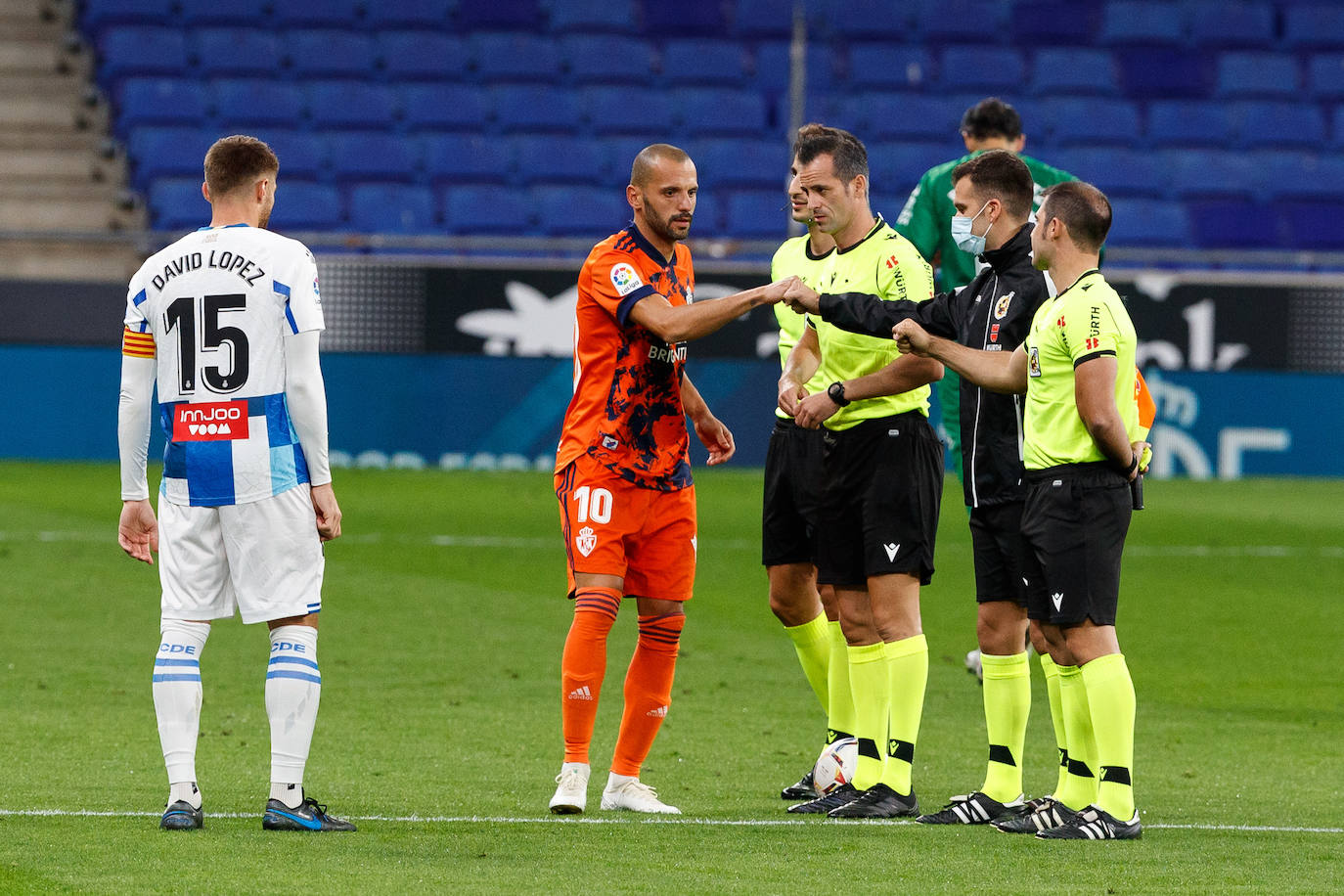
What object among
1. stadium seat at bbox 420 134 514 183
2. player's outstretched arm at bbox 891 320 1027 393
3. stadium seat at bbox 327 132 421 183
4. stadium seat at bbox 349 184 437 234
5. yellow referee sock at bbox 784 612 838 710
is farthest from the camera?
stadium seat at bbox 420 134 514 183

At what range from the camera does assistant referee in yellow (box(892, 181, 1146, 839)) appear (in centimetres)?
541

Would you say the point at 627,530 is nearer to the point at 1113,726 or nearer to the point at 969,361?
the point at 969,361

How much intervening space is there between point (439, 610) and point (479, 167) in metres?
11.4

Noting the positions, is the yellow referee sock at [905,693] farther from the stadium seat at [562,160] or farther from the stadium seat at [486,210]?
the stadium seat at [562,160]

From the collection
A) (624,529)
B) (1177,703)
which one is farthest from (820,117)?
(624,529)

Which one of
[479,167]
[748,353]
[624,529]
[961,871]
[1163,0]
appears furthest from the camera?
[1163,0]

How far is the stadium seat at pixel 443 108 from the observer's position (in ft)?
70.4

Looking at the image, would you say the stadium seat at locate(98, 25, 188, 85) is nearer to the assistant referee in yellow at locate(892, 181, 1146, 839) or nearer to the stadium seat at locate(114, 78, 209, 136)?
the stadium seat at locate(114, 78, 209, 136)

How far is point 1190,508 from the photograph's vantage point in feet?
51.9

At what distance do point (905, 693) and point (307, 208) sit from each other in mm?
15039

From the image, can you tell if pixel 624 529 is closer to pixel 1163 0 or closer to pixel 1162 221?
pixel 1162 221

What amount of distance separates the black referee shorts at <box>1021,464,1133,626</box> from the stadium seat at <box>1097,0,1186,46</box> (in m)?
19.7

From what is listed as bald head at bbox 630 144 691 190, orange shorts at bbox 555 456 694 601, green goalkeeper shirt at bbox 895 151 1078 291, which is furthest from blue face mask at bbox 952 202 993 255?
green goalkeeper shirt at bbox 895 151 1078 291

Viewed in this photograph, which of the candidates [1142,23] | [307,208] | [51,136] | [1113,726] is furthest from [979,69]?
[1113,726]
